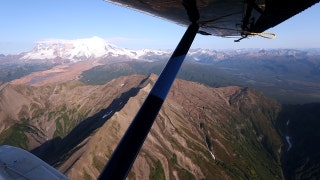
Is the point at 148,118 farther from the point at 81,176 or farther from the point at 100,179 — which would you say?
the point at 81,176

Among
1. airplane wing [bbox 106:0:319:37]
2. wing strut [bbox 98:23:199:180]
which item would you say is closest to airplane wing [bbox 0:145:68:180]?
wing strut [bbox 98:23:199:180]

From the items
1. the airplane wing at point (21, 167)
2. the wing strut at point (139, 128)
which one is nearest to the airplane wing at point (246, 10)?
the wing strut at point (139, 128)

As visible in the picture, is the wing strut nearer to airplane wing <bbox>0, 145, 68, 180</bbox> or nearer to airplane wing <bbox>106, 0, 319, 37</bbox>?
airplane wing <bbox>106, 0, 319, 37</bbox>

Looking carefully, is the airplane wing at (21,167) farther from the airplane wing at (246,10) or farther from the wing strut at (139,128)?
the airplane wing at (246,10)

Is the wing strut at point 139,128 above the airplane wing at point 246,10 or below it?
below

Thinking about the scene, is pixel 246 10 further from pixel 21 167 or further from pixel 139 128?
pixel 21 167

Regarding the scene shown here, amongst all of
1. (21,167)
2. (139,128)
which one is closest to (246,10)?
(139,128)

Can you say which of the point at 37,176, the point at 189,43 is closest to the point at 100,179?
the point at 37,176

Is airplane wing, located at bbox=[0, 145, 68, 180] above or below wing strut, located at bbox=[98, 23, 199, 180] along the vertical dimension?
below
